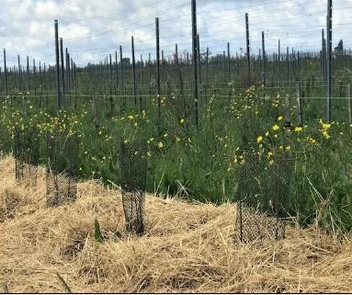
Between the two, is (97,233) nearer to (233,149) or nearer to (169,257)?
(169,257)

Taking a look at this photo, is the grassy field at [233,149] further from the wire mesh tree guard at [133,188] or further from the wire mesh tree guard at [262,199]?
the wire mesh tree guard at [133,188]

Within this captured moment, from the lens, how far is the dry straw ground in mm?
3318

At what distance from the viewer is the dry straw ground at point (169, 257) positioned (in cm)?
332

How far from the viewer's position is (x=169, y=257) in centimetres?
364

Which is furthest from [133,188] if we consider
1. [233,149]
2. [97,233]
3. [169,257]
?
[233,149]

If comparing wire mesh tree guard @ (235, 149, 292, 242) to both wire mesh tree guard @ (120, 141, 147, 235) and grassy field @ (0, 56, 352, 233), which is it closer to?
grassy field @ (0, 56, 352, 233)

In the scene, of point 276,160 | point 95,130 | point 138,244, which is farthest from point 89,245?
point 95,130

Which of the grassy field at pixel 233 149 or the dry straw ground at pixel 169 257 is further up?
the grassy field at pixel 233 149

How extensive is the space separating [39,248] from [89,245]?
508 mm

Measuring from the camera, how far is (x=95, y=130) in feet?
33.1

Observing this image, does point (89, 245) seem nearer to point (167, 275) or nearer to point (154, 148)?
point (167, 275)

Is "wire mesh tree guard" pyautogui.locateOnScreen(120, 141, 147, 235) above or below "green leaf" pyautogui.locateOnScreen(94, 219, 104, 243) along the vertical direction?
above

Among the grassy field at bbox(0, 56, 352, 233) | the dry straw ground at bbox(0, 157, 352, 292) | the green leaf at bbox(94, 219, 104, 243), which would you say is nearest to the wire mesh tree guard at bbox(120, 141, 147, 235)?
the dry straw ground at bbox(0, 157, 352, 292)

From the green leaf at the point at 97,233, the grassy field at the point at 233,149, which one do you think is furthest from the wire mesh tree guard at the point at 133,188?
the grassy field at the point at 233,149
